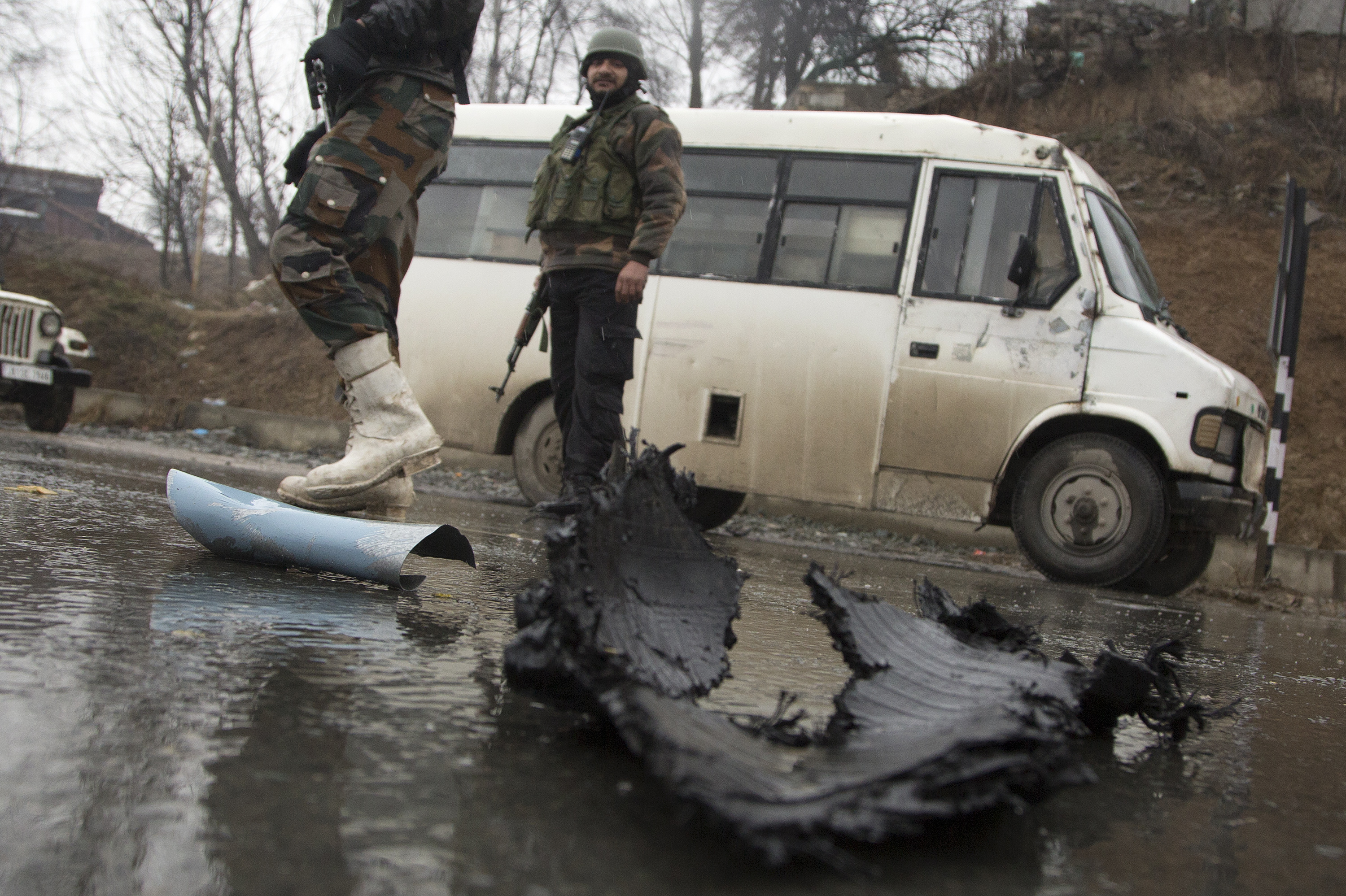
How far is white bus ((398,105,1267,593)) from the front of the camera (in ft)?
18.6

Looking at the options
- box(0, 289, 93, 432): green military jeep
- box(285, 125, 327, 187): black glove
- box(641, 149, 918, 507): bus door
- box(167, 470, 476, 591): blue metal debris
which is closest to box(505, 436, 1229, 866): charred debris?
box(167, 470, 476, 591): blue metal debris

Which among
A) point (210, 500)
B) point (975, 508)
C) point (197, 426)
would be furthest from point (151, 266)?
point (210, 500)

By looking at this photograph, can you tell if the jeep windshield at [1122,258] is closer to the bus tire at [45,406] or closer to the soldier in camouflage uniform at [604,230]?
the soldier in camouflage uniform at [604,230]

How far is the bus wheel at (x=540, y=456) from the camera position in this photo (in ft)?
22.6

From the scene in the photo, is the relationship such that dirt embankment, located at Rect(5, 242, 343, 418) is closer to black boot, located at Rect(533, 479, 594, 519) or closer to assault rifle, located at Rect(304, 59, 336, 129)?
assault rifle, located at Rect(304, 59, 336, 129)

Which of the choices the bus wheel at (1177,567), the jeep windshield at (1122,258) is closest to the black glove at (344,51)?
the jeep windshield at (1122,258)

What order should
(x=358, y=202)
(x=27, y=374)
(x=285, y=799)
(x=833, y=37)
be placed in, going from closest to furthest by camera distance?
(x=285, y=799) < (x=358, y=202) < (x=27, y=374) < (x=833, y=37)

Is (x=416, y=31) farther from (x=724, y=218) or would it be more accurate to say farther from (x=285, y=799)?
(x=724, y=218)

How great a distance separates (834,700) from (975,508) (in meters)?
4.85

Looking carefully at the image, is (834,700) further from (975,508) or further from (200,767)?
(975,508)

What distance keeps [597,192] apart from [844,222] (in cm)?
284

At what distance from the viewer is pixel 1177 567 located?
595 cm

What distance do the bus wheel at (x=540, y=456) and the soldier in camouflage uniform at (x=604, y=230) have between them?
8.41ft

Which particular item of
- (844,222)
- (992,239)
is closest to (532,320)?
(844,222)
